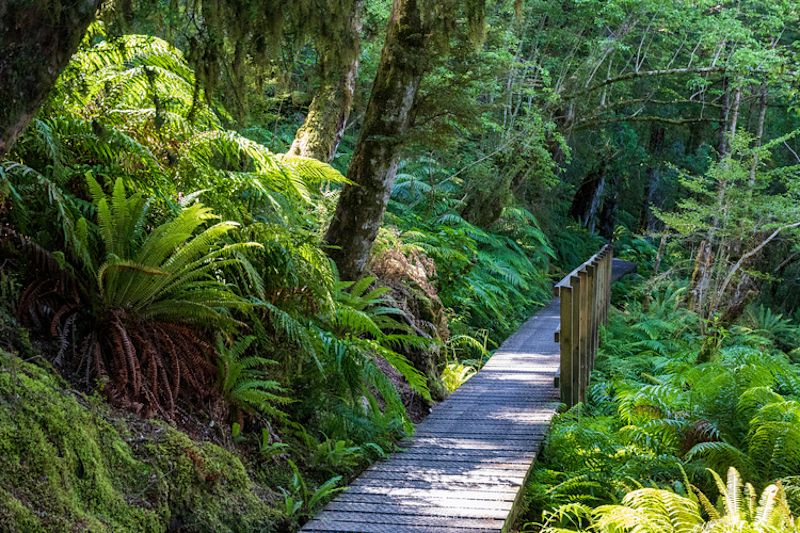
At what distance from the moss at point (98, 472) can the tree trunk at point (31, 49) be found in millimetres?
1080

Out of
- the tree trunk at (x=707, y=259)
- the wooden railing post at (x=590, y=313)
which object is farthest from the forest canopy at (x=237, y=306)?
the tree trunk at (x=707, y=259)

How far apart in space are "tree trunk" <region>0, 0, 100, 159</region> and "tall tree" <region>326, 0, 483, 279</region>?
4.13m

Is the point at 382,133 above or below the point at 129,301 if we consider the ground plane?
above

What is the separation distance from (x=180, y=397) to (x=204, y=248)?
2.96 feet

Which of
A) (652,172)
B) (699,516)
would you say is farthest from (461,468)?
(652,172)

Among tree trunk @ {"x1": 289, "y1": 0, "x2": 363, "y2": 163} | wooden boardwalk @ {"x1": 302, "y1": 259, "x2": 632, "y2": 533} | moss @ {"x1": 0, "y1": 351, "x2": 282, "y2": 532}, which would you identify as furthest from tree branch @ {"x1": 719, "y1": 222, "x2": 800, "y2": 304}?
moss @ {"x1": 0, "y1": 351, "x2": 282, "y2": 532}

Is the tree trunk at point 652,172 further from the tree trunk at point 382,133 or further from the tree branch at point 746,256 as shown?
the tree trunk at point 382,133

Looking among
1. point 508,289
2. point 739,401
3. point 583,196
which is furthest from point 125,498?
point 583,196

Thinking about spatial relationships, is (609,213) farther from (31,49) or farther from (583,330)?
(31,49)

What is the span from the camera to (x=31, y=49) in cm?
286

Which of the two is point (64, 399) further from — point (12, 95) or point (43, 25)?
point (43, 25)

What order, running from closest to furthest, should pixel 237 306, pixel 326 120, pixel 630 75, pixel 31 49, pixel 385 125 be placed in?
pixel 31 49 < pixel 237 306 < pixel 385 125 < pixel 326 120 < pixel 630 75

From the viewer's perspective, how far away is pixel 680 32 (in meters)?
17.9

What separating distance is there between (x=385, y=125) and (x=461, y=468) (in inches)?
126
